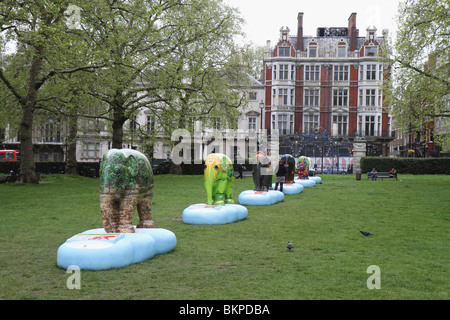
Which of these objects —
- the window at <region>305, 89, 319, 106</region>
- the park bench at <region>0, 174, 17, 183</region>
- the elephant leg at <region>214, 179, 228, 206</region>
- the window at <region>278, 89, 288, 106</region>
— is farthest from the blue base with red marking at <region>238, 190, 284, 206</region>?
the window at <region>305, 89, 319, 106</region>

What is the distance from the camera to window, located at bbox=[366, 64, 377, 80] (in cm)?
5484

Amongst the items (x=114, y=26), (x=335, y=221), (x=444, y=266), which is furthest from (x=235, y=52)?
(x=444, y=266)

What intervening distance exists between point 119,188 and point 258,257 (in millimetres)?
2983

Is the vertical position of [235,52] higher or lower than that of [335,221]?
higher

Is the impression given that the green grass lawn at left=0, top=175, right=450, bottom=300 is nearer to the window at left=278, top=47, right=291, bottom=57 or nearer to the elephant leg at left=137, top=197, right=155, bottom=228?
the elephant leg at left=137, top=197, right=155, bottom=228

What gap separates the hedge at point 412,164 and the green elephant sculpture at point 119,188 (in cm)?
3468

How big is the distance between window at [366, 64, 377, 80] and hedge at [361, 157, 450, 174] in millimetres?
18475

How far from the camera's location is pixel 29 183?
969 inches

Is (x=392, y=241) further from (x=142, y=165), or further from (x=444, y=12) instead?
(x=444, y=12)

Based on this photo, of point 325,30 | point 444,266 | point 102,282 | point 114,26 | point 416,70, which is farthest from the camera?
point 325,30

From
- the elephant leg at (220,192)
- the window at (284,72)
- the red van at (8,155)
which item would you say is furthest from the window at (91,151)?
the elephant leg at (220,192)

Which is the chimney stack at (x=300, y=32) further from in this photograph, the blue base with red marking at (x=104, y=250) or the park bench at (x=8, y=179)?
the blue base with red marking at (x=104, y=250)

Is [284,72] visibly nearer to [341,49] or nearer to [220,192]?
[341,49]
